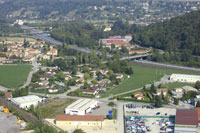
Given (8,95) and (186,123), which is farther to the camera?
(8,95)

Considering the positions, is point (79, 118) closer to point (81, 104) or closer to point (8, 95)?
point (81, 104)

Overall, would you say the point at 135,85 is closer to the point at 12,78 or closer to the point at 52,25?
the point at 12,78

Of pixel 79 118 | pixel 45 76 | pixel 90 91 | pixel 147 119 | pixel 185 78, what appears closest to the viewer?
pixel 79 118

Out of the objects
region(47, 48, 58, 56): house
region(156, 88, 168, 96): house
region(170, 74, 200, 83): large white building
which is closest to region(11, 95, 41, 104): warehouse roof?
region(156, 88, 168, 96): house

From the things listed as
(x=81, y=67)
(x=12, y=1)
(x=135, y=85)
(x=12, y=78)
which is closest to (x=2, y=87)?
(x=12, y=78)

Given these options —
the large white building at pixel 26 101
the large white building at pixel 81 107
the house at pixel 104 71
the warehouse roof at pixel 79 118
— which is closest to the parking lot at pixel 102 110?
the large white building at pixel 81 107

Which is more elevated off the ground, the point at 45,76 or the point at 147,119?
the point at 45,76

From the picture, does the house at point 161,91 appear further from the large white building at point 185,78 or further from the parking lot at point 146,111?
the large white building at point 185,78

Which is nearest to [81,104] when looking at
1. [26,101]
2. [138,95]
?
[26,101]
